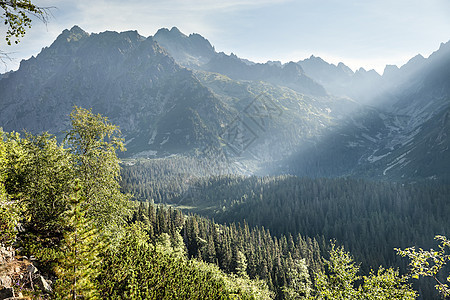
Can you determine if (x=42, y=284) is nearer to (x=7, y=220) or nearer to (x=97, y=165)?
(x=7, y=220)

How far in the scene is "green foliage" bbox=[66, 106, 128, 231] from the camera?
2923 cm

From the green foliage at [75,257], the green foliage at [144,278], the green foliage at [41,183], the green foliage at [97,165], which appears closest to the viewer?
the green foliage at [75,257]

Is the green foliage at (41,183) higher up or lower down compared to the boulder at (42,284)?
higher up

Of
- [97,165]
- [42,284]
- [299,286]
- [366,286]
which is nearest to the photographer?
[42,284]

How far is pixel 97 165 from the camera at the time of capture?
3028 centimetres

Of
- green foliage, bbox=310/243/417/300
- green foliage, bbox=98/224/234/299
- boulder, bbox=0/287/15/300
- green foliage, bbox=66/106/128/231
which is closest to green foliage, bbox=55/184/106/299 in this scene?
boulder, bbox=0/287/15/300

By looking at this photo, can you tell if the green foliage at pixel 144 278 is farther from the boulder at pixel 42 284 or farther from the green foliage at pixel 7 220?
the green foliage at pixel 7 220

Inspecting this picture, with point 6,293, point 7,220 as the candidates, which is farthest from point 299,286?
point 7,220

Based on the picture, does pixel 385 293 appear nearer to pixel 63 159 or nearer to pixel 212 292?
pixel 212 292

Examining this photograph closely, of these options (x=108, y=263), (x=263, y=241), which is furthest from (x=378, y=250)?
(x=108, y=263)

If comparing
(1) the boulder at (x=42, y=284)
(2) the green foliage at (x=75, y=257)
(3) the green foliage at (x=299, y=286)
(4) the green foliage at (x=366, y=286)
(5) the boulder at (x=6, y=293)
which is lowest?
(3) the green foliage at (x=299, y=286)

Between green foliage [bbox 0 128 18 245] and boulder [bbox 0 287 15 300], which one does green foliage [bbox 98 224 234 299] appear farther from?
green foliage [bbox 0 128 18 245]

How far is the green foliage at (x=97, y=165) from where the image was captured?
2923 cm

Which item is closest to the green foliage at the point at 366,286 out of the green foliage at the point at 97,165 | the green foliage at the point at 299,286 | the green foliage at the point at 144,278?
the green foliage at the point at 144,278
